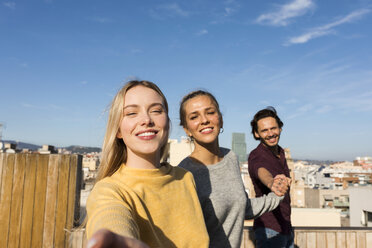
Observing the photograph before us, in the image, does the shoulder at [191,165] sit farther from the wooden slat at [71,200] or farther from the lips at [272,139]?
the wooden slat at [71,200]

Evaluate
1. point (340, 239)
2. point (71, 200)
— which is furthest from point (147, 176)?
point (340, 239)

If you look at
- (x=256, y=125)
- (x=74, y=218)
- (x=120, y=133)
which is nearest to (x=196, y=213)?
(x=120, y=133)

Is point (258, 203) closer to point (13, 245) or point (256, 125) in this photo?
point (256, 125)

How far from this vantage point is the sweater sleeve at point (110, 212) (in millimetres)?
836

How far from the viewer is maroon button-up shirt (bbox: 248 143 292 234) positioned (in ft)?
7.84

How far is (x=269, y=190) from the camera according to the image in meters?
2.49

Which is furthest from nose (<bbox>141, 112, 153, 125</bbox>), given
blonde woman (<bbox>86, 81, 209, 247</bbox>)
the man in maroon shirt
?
the man in maroon shirt

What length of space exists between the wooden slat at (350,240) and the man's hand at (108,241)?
395 centimetres

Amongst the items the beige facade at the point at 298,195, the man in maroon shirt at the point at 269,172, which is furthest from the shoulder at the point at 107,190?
the beige facade at the point at 298,195

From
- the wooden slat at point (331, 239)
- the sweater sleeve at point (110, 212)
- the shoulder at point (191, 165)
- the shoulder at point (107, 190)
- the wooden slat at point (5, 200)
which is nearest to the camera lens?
the sweater sleeve at point (110, 212)

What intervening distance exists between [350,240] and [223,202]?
3.01 meters

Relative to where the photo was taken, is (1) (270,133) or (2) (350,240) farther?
(2) (350,240)

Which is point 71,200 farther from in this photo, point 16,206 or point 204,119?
point 204,119

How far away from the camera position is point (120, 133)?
1343 millimetres
